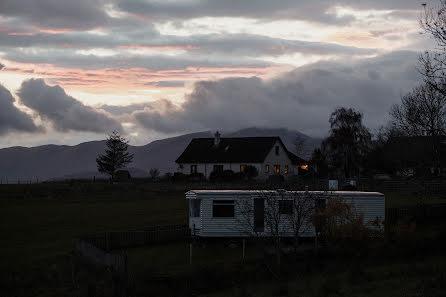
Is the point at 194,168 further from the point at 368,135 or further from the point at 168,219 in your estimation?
the point at 168,219

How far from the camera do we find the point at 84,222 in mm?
45438

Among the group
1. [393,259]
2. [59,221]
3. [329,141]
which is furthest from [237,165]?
[393,259]

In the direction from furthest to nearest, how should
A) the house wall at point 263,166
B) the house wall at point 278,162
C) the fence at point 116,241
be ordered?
the house wall at point 278,162 → the house wall at point 263,166 → the fence at point 116,241

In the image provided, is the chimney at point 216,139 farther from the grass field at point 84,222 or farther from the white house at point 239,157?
the grass field at point 84,222

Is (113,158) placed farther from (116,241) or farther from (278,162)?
(116,241)

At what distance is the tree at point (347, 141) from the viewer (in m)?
94.6

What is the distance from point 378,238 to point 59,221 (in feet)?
83.2

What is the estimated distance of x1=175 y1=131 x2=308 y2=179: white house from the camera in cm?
9019

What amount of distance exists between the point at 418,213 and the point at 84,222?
79.2 ft

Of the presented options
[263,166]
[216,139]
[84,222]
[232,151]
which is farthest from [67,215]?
[216,139]

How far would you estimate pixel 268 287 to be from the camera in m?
23.3

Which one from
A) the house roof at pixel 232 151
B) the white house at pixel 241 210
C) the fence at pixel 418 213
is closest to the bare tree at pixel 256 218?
the white house at pixel 241 210

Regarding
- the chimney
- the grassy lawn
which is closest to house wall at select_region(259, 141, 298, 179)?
the chimney

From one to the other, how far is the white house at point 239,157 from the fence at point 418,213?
163 ft
